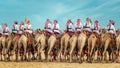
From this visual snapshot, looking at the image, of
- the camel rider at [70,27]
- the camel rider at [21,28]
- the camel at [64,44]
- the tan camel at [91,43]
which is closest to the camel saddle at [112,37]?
the tan camel at [91,43]

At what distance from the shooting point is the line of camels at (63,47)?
2864 centimetres

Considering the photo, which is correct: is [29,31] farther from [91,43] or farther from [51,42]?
[91,43]

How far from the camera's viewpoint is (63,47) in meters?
29.6

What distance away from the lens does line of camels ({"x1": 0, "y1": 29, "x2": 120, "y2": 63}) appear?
94.0 feet

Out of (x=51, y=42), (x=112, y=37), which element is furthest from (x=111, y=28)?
(x=51, y=42)

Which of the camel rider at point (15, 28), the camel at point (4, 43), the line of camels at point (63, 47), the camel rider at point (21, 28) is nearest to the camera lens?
the line of camels at point (63, 47)

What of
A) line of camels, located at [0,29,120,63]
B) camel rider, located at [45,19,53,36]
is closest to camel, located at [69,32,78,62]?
line of camels, located at [0,29,120,63]

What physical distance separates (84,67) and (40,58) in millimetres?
5858

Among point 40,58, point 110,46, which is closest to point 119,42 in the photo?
point 110,46

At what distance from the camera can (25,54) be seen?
30.2m

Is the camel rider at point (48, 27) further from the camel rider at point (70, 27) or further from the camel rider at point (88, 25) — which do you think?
the camel rider at point (88, 25)

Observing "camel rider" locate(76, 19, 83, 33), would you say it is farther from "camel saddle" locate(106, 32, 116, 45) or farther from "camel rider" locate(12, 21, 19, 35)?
"camel rider" locate(12, 21, 19, 35)

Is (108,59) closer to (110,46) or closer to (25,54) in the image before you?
(110,46)

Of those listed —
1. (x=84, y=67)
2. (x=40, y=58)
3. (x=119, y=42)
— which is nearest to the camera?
(x=84, y=67)
